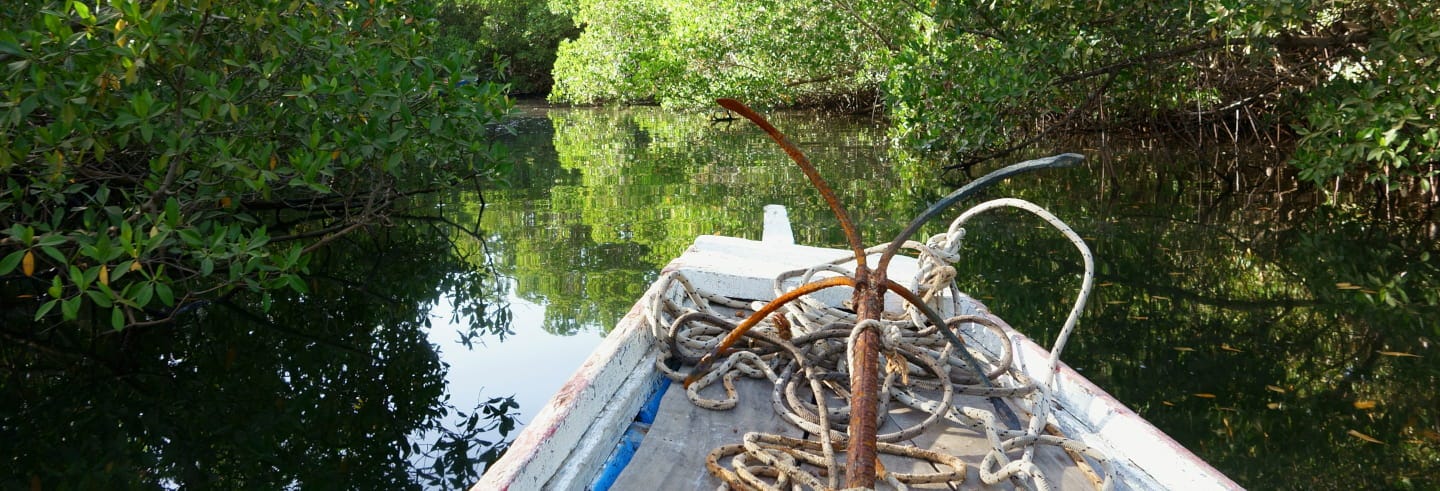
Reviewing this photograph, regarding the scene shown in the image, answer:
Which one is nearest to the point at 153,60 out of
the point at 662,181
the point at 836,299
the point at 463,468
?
the point at 463,468

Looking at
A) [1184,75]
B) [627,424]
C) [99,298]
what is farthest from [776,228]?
[1184,75]

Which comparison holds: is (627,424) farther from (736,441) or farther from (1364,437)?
(1364,437)

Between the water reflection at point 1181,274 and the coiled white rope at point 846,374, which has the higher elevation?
the coiled white rope at point 846,374

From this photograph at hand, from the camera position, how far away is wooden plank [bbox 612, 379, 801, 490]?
6.81 ft

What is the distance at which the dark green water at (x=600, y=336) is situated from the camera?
363 cm

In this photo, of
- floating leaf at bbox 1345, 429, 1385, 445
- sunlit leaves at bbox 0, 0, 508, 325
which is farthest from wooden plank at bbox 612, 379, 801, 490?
floating leaf at bbox 1345, 429, 1385, 445

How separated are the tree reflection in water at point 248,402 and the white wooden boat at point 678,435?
1.18 metres

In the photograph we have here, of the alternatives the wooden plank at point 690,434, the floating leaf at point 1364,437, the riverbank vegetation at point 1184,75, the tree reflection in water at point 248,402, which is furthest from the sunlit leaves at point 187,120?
the riverbank vegetation at point 1184,75

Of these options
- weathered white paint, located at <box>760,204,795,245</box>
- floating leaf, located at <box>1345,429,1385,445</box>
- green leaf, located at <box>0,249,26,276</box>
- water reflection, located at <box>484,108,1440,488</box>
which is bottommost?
water reflection, located at <box>484,108,1440,488</box>

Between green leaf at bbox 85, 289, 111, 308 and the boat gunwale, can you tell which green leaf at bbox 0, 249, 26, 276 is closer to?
green leaf at bbox 85, 289, 111, 308

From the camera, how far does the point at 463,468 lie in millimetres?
3592

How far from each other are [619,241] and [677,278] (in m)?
4.26

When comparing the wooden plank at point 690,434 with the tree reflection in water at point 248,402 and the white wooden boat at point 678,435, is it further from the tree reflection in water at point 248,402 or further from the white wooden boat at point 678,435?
the tree reflection in water at point 248,402

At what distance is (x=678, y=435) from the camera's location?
232 centimetres
